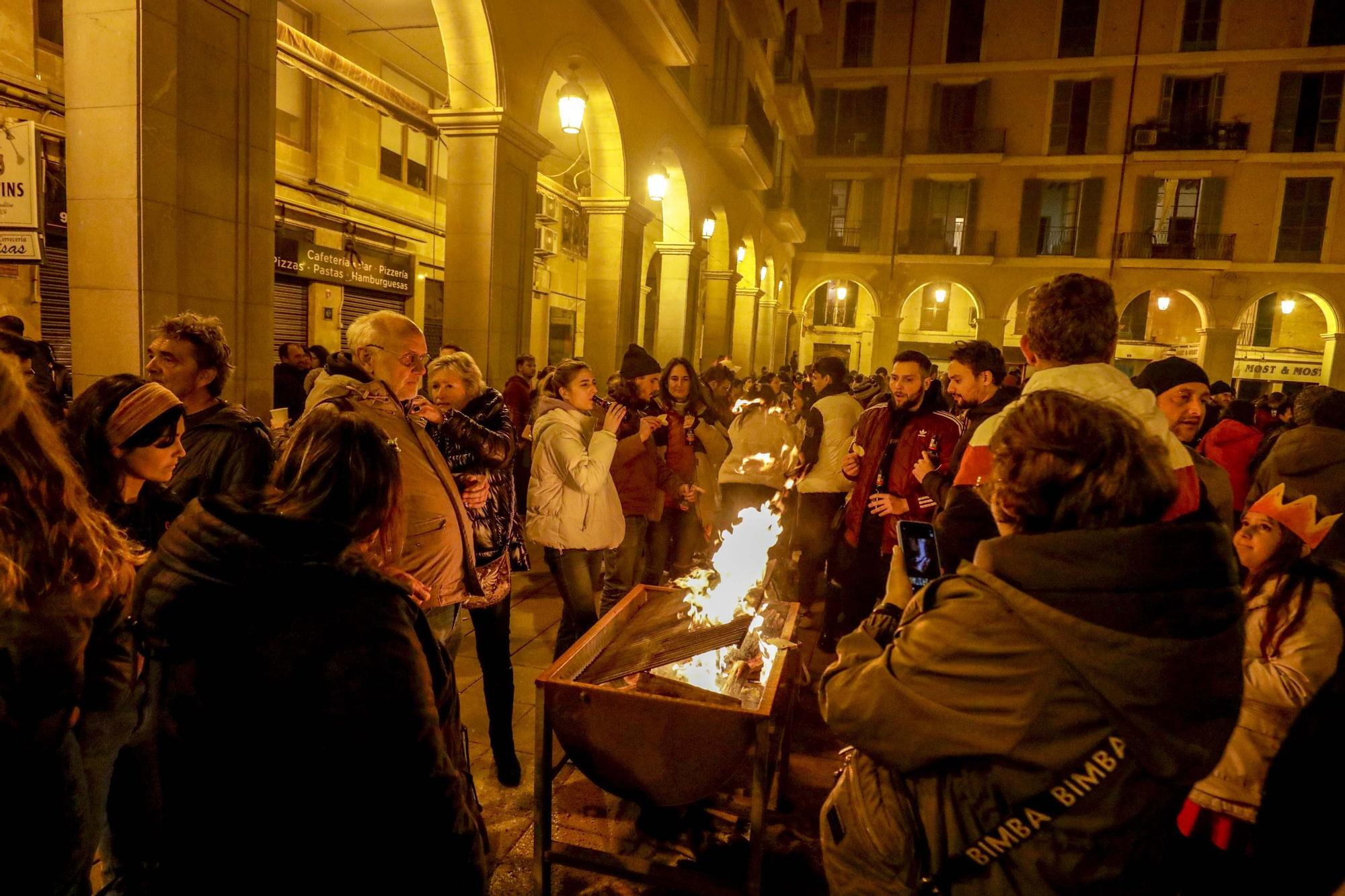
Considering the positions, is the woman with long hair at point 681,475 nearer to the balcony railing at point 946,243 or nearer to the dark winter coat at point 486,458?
the dark winter coat at point 486,458

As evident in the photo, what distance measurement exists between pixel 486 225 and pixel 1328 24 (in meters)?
31.5

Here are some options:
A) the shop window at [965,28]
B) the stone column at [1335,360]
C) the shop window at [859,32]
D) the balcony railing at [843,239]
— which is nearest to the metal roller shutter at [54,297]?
the balcony railing at [843,239]

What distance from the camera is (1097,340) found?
2.44 meters

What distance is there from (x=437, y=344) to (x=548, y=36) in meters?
5.41

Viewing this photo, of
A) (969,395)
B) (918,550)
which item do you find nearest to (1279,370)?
(969,395)

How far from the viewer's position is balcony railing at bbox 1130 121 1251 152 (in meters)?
26.0

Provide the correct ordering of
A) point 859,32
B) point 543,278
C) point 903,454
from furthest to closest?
point 859,32 < point 543,278 < point 903,454

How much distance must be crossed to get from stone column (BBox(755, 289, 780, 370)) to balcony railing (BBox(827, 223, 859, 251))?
6.82 meters

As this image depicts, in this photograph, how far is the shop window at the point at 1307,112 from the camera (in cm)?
Answer: 2538

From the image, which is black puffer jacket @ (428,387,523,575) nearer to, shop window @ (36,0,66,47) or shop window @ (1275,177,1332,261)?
shop window @ (36,0,66,47)

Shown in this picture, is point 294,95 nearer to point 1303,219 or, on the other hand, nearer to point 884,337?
point 884,337

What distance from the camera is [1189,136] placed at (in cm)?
2642

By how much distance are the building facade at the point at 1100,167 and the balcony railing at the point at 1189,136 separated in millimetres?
68

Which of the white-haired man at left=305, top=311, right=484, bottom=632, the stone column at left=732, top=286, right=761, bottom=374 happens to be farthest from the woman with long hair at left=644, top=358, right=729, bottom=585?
the stone column at left=732, top=286, right=761, bottom=374
